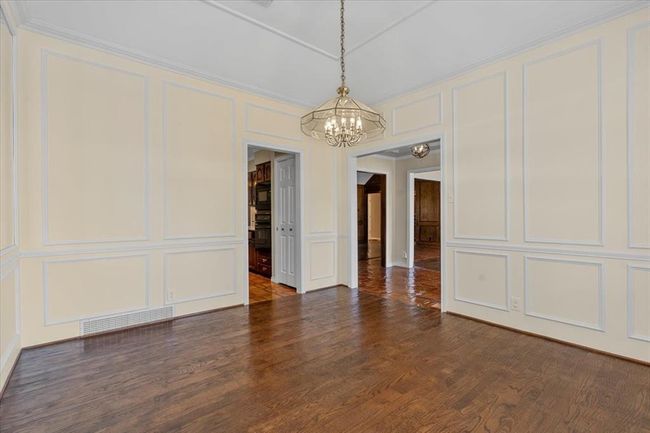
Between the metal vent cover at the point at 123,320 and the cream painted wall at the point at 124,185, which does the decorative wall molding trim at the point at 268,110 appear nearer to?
the cream painted wall at the point at 124,185

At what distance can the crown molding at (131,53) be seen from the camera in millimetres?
2916

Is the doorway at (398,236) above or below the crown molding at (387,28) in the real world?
below

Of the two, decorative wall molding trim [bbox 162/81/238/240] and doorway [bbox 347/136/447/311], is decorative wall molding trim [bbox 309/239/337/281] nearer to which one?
doorway [bbox 347/136/447/311]

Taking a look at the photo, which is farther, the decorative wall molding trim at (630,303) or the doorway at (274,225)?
the doorway at (274,225)

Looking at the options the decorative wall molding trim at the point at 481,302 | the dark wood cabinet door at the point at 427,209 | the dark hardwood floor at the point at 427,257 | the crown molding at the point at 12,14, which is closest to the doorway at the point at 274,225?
the decorative wall molding trim at the point at 481,302

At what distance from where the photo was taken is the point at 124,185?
11.1ft

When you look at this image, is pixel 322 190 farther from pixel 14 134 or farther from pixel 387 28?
pixel 14 134

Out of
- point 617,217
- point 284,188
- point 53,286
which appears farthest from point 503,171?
point 53,286

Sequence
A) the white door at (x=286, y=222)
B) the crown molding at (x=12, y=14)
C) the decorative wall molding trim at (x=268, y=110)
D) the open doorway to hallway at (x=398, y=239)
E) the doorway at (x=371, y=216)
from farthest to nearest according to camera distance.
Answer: the doorway at (x=371, y=216), the open doorway to hallway at (x=398, y=239), the white door at (x=286, y=222), the decorative wall molding trim at (x=268, y=110), the crown molding at (x=12, y=14)

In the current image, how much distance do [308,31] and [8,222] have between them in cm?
346

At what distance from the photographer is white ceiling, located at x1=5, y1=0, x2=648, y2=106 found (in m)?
2.89

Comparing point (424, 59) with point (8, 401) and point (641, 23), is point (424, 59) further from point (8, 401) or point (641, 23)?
point (8, 401)

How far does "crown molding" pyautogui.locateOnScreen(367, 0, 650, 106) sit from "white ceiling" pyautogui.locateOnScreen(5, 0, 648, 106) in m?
0.01

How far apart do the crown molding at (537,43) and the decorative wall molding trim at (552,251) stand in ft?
6.87
